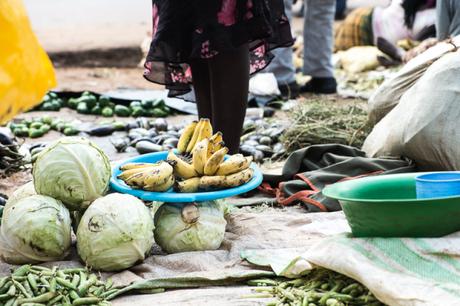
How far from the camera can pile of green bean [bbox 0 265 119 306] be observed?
8.27 feet

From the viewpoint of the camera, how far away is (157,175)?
10.1ft

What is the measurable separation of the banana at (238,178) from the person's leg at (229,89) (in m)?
0.54

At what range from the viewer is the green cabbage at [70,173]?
303 cm

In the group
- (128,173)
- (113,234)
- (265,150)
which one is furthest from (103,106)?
(113,234)

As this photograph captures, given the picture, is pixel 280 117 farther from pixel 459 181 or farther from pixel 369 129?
pixel 459 181

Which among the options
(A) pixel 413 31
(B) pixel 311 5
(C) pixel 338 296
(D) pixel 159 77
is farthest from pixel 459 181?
(A) pixel 413 31

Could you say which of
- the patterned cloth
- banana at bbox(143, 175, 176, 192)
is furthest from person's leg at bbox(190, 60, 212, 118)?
the patterned cloth

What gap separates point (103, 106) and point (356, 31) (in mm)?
3636

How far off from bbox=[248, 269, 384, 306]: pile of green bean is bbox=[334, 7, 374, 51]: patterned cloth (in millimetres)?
6665

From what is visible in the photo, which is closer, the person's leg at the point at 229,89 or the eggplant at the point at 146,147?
the person's leg at the point at 229,89

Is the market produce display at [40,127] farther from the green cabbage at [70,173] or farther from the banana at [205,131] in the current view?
the green cabbage at [70,173]

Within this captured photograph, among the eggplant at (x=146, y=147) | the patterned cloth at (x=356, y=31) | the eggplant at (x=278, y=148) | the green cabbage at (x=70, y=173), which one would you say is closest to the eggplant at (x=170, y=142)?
the eggplant at (x=146, y=147)

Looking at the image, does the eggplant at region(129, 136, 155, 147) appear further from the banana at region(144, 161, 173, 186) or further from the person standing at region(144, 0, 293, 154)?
the banana at region(144, 161, 173, 186)

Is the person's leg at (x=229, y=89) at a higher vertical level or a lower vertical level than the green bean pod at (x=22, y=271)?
higher
